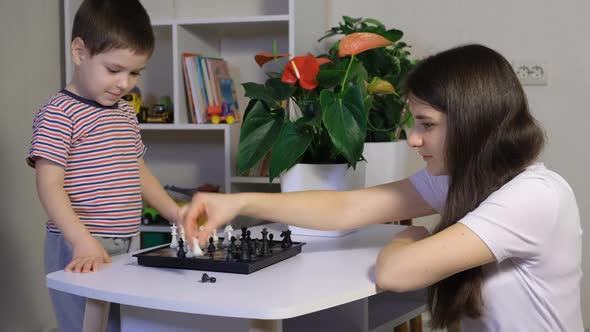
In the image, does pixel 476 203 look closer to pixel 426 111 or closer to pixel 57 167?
pixel 426 111

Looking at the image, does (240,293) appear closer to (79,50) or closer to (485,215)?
(485,215)

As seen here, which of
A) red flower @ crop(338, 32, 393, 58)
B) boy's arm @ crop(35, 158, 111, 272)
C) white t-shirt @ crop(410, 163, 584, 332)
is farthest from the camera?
red flower @ crop(338, 32, 393, 58)

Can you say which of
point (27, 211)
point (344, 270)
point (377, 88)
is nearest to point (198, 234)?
point (344, 270)

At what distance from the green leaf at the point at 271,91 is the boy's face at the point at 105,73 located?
278mm

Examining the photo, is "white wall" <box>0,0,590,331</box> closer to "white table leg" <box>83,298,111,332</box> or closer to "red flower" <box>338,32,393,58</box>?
"red flower" <box>338,32,393,58</box>

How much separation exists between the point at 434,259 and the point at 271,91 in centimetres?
74

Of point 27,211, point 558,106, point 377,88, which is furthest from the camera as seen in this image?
point 558,106

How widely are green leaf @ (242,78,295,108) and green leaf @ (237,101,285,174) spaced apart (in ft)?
0.08

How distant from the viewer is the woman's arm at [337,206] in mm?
1423

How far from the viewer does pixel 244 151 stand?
174 centimetres

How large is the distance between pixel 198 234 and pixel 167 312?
14 centimetres

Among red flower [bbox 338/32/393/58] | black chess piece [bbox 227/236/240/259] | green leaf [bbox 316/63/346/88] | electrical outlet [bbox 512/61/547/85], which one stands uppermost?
red flower [bbox 338/32/393/58]

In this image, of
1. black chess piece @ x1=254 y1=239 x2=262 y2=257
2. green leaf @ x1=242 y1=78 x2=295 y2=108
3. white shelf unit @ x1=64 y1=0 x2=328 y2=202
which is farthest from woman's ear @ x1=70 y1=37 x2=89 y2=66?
white shelf unit @ x1=64 y1=0 x2=328 y2=202

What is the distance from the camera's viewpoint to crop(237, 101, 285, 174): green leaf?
173 centimetres
